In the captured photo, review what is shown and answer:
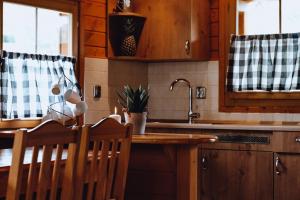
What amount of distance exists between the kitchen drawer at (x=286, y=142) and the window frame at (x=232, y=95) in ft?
2.55

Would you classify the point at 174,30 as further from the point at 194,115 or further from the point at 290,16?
the point at 290,16

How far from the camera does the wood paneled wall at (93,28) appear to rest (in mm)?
5207

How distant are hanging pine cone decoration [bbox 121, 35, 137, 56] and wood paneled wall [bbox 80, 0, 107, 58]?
0.17 meters

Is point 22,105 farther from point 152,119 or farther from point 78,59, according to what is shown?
point 152,119

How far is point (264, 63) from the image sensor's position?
212 inches

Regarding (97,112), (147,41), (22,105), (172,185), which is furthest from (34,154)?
(147,41)

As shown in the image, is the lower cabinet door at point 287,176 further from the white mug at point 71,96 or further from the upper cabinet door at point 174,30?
the white mug at point 71,96

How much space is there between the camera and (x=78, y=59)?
5.16m

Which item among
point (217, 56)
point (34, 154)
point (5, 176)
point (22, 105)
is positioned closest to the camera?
point (34, 154)

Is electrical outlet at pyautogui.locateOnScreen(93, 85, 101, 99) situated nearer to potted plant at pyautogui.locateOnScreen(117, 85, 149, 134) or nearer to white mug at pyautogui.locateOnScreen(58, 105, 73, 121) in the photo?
white mug at pyautogui.locateOnScreen(58, 105, 73, 121)

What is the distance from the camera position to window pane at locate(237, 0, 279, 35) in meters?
5.38

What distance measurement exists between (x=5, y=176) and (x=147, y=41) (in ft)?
11.4

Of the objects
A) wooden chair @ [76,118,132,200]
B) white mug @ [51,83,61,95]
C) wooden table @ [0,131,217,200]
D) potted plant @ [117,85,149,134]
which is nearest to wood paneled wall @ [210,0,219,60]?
white mug @ [51,83,61,95]

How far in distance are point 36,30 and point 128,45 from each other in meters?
1.03
